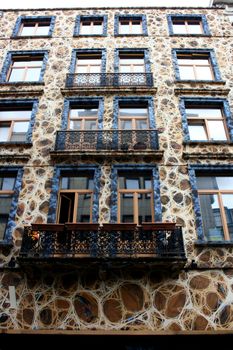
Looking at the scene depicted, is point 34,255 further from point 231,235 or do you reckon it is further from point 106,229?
point 231,235

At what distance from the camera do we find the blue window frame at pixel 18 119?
14.1 m

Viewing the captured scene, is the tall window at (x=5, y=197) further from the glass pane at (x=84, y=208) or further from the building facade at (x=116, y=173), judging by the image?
the glass pane at (x=84, y=208)

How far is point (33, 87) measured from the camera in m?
15.7

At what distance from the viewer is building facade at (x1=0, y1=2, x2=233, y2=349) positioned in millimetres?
10078

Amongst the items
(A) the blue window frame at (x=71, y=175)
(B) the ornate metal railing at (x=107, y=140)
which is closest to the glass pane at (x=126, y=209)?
(A) the blue window frame at (x=71, y=175)

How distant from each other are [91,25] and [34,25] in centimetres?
323

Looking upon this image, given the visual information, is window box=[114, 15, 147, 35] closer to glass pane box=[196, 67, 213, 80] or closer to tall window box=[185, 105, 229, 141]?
glass pane box=[196, 67, 213, 80]

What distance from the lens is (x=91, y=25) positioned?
1908 cm

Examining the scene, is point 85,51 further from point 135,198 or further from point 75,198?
point 135,198

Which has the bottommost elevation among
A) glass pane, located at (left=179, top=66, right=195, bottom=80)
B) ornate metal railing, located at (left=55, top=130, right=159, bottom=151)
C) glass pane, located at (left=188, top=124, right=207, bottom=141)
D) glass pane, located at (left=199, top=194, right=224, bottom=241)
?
glass pane, located at (left=199, top=194, right=224, bottom=241)

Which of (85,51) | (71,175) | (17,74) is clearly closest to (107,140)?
(71,175)

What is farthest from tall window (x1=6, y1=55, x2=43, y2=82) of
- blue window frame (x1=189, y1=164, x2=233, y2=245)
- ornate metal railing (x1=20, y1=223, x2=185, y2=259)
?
blue window frame (x1=189, y1=164, x2=233, y2=245)

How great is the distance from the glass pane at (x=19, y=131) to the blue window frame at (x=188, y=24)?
9.23 m
